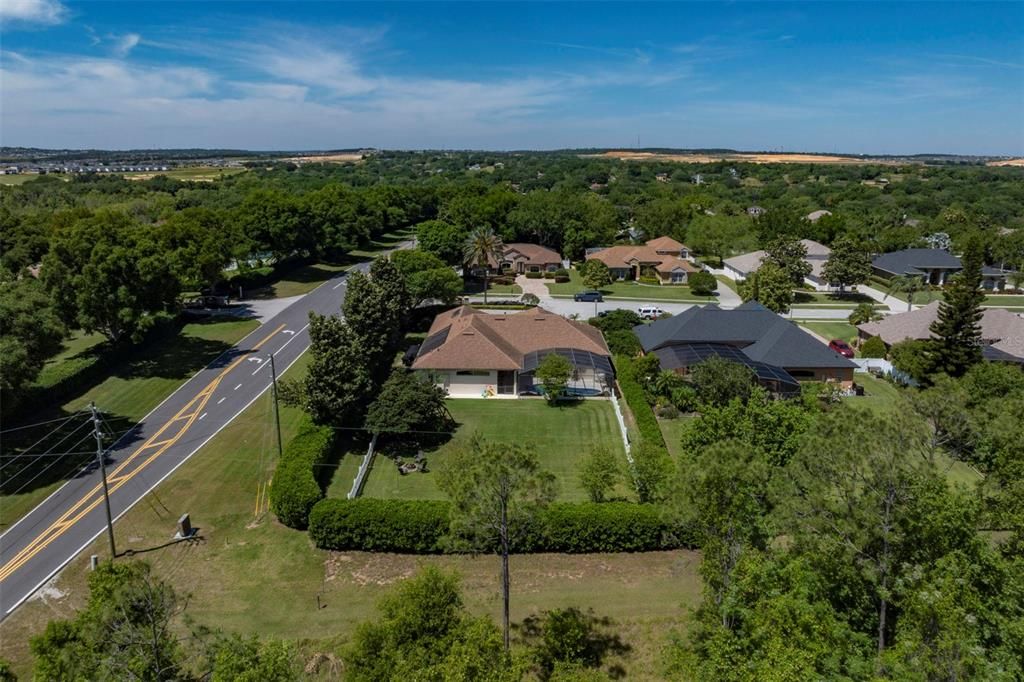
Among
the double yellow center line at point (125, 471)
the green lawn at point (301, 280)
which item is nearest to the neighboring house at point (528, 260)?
the green lawn at point (301, 280)

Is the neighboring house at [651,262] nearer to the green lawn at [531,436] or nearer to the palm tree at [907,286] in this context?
the palm tree at [907,286]

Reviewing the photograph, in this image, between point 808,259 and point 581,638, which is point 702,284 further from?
point 581,638

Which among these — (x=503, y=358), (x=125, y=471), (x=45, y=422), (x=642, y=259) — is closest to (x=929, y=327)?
(x=503, y=358)

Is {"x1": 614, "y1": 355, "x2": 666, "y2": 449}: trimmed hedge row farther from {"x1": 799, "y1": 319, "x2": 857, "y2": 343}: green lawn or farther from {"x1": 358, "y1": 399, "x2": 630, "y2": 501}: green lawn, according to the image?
{"x1": 799, "y1": 319, "x2": 857, "y2": 343}: green lawn

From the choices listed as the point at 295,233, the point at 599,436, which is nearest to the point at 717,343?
the point at 599,436

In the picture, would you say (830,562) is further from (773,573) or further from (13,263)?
(13,263)
